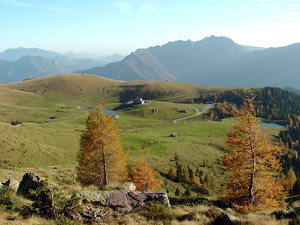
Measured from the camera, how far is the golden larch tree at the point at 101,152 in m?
30.3

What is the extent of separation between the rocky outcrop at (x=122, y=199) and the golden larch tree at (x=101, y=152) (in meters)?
12.5

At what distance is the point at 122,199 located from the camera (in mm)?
18328

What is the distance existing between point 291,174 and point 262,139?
91.9 m

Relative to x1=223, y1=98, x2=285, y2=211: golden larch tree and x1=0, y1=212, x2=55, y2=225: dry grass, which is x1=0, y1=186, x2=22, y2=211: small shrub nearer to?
x1=0, y1=212, x2=55, y2=225: dry grass

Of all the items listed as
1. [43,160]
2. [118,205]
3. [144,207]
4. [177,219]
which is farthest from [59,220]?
[43,160]

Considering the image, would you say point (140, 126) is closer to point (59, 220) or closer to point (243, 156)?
point (243, 156)

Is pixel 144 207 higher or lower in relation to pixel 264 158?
lower

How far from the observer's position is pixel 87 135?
101ft

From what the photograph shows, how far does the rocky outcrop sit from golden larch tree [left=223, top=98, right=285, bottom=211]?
9447 mm

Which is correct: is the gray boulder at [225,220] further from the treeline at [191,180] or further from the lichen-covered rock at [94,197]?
the treeline at [191,180]

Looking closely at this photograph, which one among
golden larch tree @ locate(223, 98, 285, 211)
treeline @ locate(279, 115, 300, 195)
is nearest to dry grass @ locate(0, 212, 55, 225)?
golden larch tree @ locate(223, 98, 285, 211)

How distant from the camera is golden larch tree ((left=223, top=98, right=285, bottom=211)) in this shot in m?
23.1

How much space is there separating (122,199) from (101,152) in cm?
1430

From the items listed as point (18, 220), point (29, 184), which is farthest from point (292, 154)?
point (18, 220)
